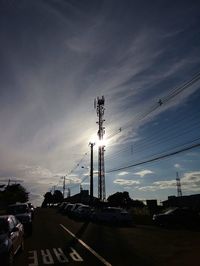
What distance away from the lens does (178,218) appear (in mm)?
27703

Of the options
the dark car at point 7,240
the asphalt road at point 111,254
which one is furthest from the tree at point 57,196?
the dark car at point 7,240

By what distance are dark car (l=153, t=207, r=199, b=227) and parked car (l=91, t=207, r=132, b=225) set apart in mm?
3266

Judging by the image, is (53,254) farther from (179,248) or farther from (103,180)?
(103,180)

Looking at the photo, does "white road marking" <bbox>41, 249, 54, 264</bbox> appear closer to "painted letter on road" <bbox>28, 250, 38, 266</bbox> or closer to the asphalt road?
the asphalt road

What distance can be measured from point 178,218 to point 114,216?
5960 millimetres

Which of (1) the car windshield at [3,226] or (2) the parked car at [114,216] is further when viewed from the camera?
(2) the parked car at [114,216]

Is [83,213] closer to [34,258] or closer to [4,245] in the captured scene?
[34,258]

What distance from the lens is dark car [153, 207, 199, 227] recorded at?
27531 mm

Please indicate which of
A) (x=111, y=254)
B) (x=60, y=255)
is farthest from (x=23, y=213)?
(x=111, y=254)

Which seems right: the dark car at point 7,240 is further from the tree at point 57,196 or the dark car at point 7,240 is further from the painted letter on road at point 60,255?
the tree at point 57,196

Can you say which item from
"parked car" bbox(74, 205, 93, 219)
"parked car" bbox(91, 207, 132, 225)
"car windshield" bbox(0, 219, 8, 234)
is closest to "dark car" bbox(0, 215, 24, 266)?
"car windshield" bbox(0, 219, 8, 234)

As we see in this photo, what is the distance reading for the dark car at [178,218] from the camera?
1084 inches

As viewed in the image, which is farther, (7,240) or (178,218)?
(178,218)

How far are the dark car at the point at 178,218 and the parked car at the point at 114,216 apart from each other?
10.7ft
